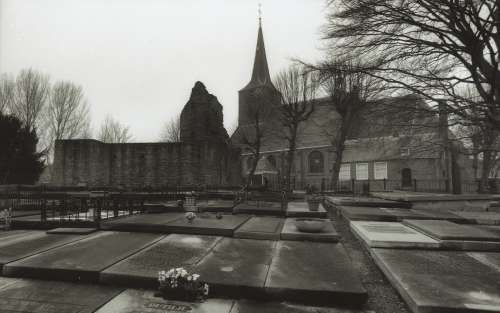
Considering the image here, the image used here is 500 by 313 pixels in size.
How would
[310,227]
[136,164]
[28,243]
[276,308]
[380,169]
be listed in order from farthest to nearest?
1. [380,169]
2. [136,164]
3. [310,227]
4. [28,243]
5. [276,308]

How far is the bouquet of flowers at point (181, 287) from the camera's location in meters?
4.06

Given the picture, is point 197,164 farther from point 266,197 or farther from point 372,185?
point 372,185

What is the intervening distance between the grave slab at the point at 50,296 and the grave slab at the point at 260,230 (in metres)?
3.38

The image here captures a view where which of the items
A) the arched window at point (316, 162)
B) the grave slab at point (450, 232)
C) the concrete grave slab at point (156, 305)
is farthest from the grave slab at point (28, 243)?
the arched window at point (316, 162)

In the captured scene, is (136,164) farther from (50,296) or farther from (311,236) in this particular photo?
(50,296)

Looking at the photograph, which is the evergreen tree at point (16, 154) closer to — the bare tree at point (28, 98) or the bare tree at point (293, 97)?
the bare tree at point (28, 98)

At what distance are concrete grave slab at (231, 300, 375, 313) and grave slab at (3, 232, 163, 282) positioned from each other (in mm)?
2320

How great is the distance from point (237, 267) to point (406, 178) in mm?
34391

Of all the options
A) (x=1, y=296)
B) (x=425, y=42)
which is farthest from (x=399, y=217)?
(x=1, y=296)

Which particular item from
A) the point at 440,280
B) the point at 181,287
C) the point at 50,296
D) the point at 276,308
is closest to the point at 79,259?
the point at 50,296

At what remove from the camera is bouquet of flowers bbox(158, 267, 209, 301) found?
4059 mm

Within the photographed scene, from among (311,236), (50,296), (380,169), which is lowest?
(50,296)

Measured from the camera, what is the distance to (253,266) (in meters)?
5.17

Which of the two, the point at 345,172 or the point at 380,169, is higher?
the point at 380,169
